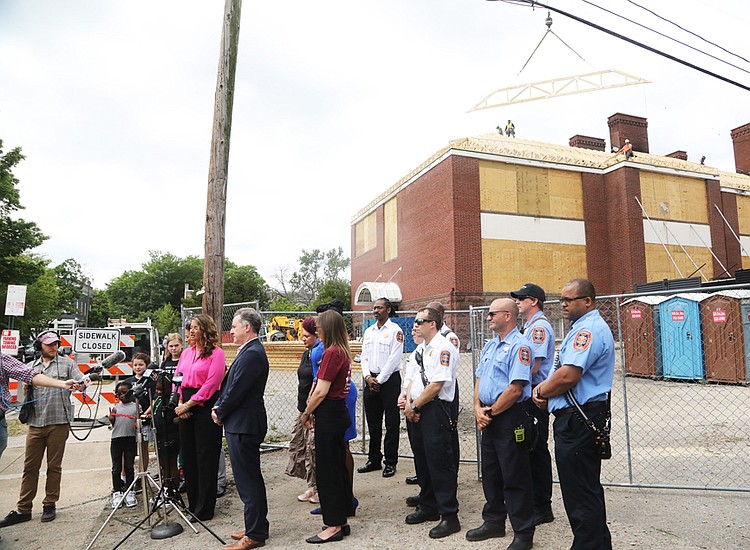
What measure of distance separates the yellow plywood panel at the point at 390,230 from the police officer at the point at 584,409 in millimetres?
28255

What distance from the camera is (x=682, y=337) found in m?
14.3

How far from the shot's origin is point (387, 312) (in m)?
6.69

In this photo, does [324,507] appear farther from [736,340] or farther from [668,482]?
[736,340]

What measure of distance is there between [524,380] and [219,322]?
4849 millimetres

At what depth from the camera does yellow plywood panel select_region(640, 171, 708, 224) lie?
2933 cm

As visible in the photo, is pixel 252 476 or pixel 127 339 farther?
pixel 127 339

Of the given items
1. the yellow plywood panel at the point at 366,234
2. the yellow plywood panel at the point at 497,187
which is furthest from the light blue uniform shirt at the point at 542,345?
the yellow plywood panel at the point at 366,234

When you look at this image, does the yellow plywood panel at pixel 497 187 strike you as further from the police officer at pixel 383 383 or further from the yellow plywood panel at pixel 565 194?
the police officer at pixel 383 383

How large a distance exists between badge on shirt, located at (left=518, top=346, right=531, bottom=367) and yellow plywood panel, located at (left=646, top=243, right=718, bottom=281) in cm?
2796

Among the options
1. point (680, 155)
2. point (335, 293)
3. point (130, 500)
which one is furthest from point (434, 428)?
point (335, 293)

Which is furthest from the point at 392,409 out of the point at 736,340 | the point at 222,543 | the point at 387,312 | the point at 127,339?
the point at 736,340

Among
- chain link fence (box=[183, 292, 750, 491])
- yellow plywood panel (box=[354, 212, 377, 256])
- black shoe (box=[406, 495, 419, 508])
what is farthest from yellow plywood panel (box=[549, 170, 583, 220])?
black shoe (box=[406, 495, 419, 508])

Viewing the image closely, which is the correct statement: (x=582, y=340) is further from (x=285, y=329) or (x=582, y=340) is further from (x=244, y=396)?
(x=285, y=329)

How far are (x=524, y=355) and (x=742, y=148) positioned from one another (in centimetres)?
4678
